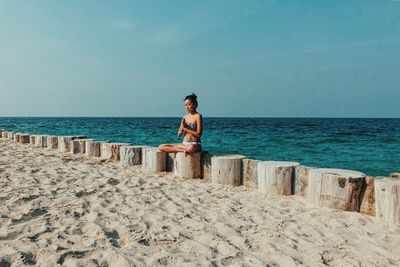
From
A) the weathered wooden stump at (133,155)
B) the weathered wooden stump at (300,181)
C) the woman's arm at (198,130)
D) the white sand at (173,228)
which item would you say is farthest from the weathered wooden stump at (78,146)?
the weathered wooden stump at (300,181)

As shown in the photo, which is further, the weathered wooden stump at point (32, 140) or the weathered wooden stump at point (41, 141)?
the weathered wooden stump at point (32, 140)

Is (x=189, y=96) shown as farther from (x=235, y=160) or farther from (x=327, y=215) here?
(x=327, y=215)

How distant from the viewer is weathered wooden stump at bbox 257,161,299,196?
541cm

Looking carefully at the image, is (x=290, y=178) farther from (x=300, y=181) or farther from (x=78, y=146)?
(x=78, y=146)

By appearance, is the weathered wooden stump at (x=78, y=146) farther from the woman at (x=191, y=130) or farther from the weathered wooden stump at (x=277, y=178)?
the weathered wooden stump at (x=277, y=178)

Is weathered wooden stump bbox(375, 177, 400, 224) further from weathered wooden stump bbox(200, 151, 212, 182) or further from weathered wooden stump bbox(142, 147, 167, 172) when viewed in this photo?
weathered wooden stump bbox(142, 147, 167, 172)

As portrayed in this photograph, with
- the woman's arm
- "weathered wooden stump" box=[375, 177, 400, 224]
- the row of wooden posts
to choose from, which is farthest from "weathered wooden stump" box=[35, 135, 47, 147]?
"weathered wooden stump" box=[375, 177, 400, 224]

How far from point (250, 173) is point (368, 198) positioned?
1.94 meters

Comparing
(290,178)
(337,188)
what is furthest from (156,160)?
(337,188)

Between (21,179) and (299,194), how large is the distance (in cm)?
461

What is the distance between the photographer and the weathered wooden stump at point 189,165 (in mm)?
6660

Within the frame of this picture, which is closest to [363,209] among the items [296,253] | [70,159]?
[296,253]

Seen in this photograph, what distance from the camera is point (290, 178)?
543 cm

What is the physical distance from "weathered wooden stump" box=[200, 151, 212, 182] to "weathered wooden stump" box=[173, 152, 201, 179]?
8cm
